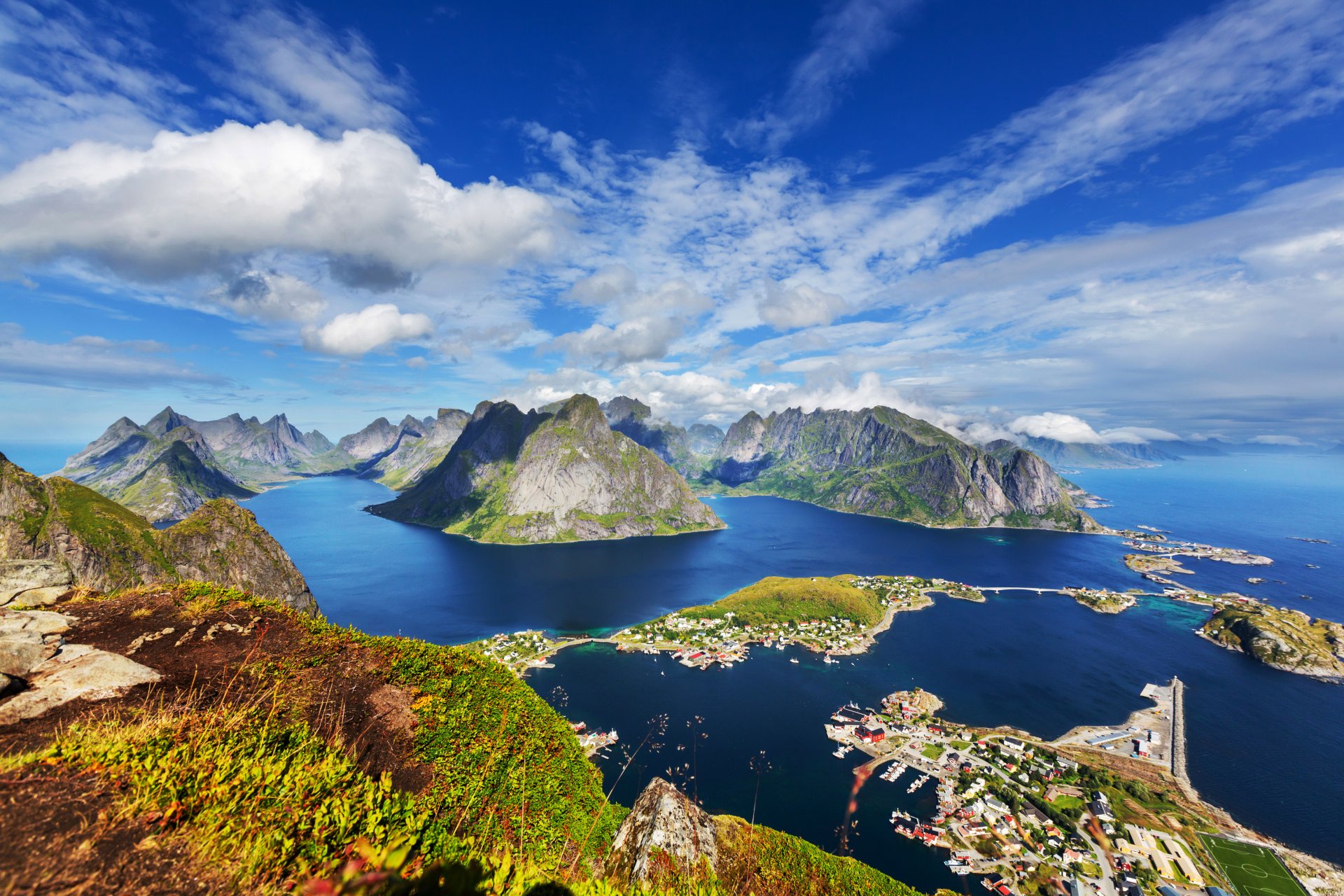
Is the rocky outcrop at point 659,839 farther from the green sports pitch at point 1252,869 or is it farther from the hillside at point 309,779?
the green sports pitch at point 1252,869

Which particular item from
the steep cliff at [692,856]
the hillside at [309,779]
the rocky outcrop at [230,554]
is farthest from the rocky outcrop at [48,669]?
the rocky outcrop at [230,554]

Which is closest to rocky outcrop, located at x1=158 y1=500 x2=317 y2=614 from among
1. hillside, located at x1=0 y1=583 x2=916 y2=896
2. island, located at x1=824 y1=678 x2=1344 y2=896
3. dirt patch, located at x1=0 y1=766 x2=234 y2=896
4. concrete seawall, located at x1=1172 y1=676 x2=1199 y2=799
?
hillside, located at x1=0 y1=583 x2=916 y2=896

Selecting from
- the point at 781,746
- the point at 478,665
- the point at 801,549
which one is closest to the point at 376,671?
the point at 478,665

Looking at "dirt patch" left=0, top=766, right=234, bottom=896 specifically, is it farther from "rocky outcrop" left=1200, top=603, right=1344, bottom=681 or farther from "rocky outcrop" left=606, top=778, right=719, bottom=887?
"rocky outcrop" left=1200, top=603, right=1344, bottom=681

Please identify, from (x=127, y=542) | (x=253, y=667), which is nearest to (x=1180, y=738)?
(x=253, y=667)

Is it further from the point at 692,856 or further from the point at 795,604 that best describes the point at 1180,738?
the point at 692,856

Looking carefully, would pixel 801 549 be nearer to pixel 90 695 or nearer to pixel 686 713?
pixel 686 713
